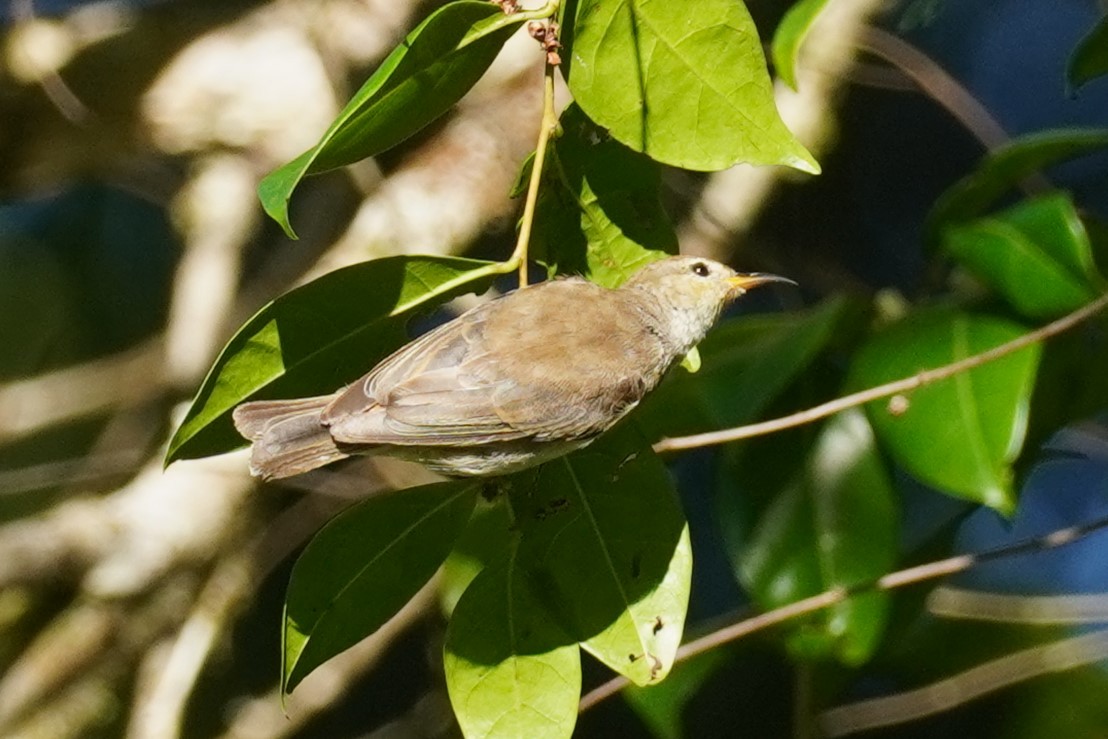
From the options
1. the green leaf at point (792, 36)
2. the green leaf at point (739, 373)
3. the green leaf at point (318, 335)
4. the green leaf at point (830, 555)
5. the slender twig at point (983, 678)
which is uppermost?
the green leaf at point (792, 36)

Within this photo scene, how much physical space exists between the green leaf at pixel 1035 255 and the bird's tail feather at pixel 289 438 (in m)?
1.05

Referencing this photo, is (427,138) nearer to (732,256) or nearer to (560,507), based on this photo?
(732,256)

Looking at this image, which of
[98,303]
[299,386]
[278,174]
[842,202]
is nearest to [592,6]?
[278,174]

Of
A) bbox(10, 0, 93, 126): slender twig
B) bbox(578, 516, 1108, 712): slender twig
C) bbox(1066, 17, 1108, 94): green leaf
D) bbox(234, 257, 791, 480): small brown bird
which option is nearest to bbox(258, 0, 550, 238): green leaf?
bbox(234, 257, 791, 480): small brown bird

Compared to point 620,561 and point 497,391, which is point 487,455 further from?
point 620,561

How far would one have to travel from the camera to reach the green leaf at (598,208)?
5.14 ft

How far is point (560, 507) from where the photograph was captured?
161 centimetres

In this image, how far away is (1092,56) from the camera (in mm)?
2014

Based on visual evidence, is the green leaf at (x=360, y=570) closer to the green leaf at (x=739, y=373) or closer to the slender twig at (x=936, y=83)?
the green leaf at (x=739, y=373)

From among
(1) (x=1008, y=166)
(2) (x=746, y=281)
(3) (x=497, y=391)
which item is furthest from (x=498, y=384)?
(1) (x=1008, y=166)

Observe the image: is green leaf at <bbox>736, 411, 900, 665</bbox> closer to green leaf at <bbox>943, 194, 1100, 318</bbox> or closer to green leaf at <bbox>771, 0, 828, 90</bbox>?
green leaf at <bbox>943, 194, 1100, 318</bbox>

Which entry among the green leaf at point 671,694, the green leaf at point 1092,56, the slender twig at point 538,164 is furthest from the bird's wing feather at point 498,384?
the green leaf at point 1092,56

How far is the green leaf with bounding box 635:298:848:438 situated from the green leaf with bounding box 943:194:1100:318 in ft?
0.72

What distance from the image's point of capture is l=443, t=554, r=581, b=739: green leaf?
4.93 ft
